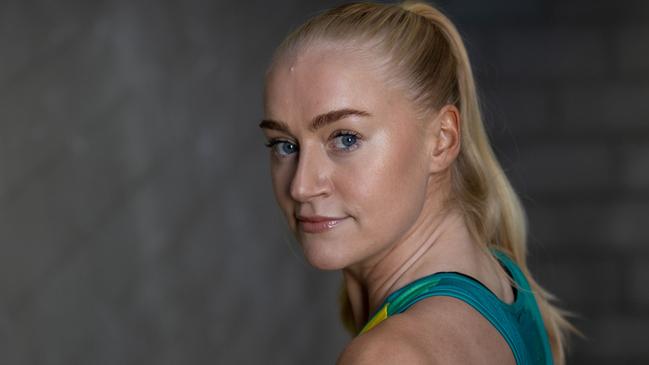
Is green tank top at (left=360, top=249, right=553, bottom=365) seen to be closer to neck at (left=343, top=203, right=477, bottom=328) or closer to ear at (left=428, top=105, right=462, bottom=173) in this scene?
neck at (left=343, top=203, right=477, bottom=328)

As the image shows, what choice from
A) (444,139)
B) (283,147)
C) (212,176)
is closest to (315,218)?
(283,147)

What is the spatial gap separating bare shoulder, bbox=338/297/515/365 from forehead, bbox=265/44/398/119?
0.28 metres

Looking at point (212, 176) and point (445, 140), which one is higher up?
Answer: point (445, 140)

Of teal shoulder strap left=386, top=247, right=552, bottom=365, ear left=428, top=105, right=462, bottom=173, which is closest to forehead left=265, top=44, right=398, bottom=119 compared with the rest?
ear left=428, top=105, right=462, bottom=173

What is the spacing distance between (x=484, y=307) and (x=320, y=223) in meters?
0.26

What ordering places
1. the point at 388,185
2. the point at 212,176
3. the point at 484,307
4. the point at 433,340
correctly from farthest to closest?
the point at 212,176 → the point at 388,185 → the point at 484,307 → the point at 433,340

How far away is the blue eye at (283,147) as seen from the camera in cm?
134

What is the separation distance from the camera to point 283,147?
1345 millimetres

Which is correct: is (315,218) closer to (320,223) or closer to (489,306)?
(320,223)

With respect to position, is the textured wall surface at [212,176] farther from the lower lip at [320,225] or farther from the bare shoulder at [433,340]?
the bare shoulder at [433,340]

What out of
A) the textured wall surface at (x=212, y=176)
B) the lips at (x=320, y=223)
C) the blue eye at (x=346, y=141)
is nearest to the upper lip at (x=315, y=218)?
the lips at (x=320, y=223)

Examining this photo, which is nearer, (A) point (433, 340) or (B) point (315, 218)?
(A) point (433, 340)

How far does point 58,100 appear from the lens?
1.84 m

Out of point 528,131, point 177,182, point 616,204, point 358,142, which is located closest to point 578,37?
point 528,131
